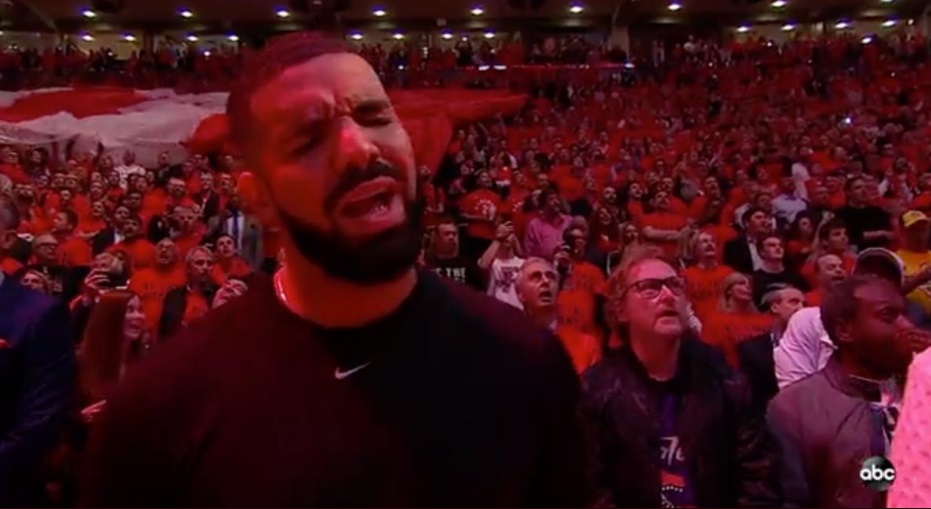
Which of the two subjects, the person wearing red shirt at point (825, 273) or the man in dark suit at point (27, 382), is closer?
the man in dark suit at point (27, 382)

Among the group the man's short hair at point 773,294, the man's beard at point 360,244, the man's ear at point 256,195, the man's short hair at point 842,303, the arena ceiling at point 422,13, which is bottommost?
the man's short hair at point 773,294

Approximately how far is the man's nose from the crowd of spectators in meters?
0.18

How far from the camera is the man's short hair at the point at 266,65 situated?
1229 mm

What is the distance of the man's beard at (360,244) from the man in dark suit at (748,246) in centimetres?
523

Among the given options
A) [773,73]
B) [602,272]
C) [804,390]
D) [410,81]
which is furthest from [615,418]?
[773,73]

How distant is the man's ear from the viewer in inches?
48.5

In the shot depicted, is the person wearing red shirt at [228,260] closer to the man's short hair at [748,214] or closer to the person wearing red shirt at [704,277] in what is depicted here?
the person wearing red shirt at [704,277]

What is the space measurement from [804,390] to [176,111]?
1171cm

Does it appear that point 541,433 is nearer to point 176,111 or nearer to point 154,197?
point 154,197

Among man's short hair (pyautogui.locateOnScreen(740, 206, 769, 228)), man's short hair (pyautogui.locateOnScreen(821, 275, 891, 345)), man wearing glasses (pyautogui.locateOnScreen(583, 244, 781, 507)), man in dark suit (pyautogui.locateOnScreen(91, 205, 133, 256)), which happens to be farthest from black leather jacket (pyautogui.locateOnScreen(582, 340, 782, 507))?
man in dark suit (pyautogui.locateOnScreen(91, 205, 133, 256))

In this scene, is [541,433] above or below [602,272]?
above

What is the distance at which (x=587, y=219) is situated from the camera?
7.82 metres

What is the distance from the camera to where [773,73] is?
19.5 metres

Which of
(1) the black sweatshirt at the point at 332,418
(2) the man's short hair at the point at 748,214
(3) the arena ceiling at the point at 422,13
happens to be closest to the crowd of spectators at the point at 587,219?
(2) the man's short hair at the point at 748,214
